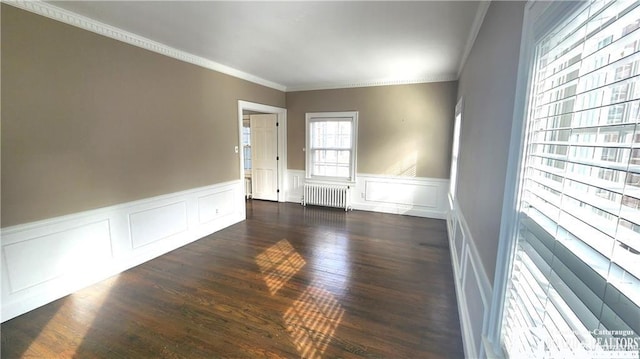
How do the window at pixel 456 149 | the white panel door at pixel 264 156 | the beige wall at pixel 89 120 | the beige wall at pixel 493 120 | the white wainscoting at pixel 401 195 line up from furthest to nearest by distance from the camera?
the white panel door at pixel 264 156 → the white wainscoting at pixel 401 195 → the window at pixel 456 149 → the beige wall at pixel 89 120 → the beige wall at pixel 493 120

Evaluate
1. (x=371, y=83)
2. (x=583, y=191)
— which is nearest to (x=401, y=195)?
(x=371, y=83)

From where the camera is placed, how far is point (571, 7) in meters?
0.76

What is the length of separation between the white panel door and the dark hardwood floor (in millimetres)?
2691

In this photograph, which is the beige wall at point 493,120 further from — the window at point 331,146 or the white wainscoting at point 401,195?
the window at point 331,146

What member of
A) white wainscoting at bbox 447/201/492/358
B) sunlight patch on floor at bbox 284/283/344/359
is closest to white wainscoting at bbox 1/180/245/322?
sunlight patch on floor at bbox 284/283/344/359

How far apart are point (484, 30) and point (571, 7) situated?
1.66 m

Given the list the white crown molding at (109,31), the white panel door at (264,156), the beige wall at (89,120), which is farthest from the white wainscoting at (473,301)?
the white panel door at (264,156)

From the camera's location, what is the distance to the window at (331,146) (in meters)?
5.62

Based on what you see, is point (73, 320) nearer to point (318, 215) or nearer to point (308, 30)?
point (308, 30)

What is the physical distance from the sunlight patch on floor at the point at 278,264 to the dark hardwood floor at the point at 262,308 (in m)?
0.01

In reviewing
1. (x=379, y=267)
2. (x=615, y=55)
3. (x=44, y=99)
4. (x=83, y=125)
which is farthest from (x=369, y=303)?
(x=44, y=99)

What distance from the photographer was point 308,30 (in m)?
2.77

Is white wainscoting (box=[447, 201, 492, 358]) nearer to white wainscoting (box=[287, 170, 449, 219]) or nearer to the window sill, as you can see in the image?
white wainscoting (box=[287, 170, 449, 219])

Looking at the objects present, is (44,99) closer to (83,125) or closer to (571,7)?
(83,125)
